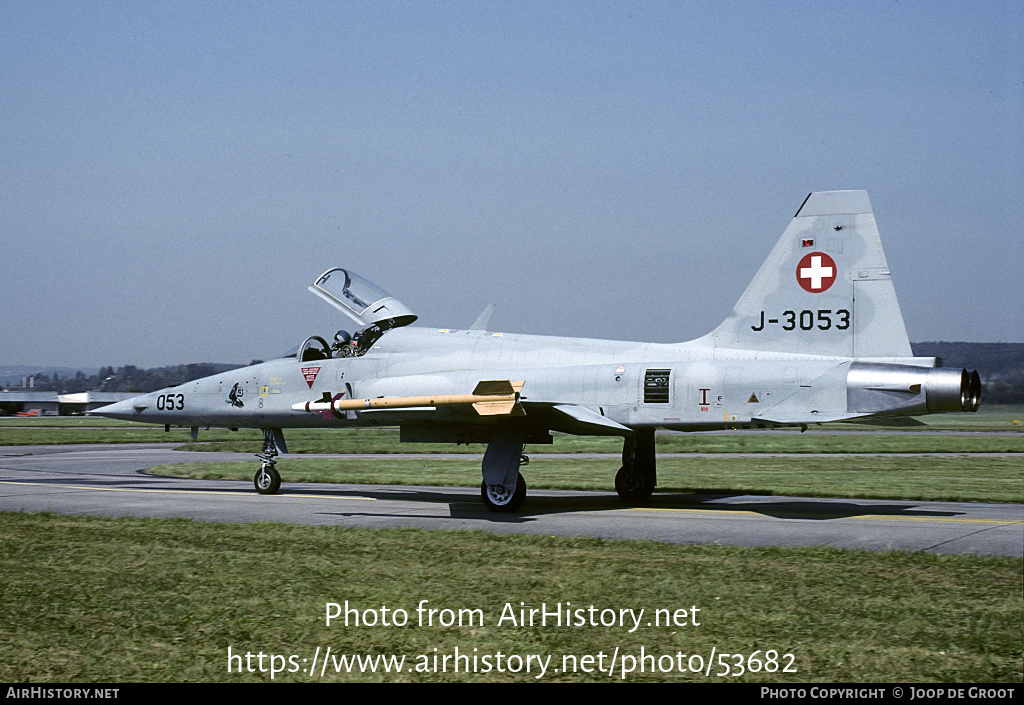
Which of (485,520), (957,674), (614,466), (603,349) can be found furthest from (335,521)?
(614,466)

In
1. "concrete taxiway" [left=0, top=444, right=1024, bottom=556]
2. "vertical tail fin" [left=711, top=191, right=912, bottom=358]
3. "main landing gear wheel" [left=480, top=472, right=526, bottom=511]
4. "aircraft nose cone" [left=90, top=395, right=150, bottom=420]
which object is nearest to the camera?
"concrete taxiway" [left=0, top=444, right=1024, bottom=556]

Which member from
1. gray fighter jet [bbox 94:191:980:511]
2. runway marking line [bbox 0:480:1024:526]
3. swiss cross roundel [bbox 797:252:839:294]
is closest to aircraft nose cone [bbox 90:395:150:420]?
runway marking line [bbox 0:480:1024:526]

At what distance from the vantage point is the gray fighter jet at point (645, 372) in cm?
1435

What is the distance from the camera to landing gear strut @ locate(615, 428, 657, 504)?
59.1 feet

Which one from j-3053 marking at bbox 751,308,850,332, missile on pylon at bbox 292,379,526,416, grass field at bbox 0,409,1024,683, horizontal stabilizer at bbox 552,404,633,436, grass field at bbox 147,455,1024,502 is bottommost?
grass field at bbox 147,455,1024,502

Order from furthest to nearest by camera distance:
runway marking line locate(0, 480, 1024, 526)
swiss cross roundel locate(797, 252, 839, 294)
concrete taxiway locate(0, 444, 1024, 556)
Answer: swiss cross roundel locate(797, 252, 839, 294) < runway marking line locate(0, 480, 1024, 526) < concrete taxiway locate(0, 444, 1024, 556)

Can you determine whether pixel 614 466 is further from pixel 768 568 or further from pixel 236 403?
pixel 768 568

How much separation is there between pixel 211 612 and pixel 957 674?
5664 millimetres

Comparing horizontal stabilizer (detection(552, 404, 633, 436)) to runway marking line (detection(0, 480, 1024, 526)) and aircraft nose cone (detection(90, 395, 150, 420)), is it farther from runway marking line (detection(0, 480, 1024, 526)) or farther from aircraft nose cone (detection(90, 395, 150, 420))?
aircraft nose cone (detection(90, 395, 150, 420))

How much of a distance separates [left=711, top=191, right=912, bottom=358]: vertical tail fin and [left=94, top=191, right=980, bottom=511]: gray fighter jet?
0.02 meters

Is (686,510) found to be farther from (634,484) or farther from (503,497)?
(503,497)

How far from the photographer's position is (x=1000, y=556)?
→ 33.9 feet

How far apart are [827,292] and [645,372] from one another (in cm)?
313

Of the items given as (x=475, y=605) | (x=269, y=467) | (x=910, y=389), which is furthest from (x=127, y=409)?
(x=910, y=389)
